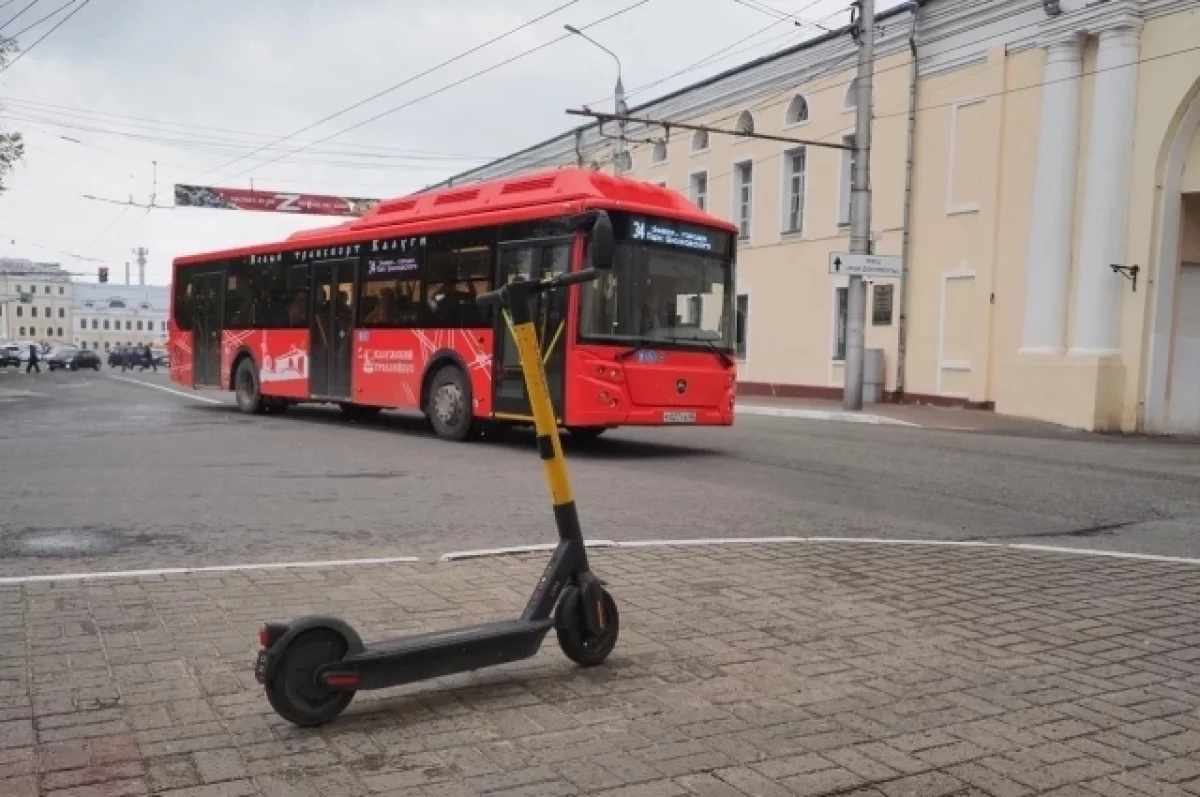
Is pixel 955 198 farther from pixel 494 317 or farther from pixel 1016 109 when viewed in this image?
pixel 494 317

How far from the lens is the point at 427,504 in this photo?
8.92m

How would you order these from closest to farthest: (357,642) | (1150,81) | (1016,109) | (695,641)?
(357,642)
(695,641)
(1150,81)
(1016,109)

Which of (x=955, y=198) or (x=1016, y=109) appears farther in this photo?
(x=955, y=198)

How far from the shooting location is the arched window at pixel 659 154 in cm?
3681

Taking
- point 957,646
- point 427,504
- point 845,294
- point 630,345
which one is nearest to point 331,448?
point 630,345

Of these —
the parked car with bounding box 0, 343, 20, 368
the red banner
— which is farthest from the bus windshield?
the parked car with bounding box 0, 343, 20, 368

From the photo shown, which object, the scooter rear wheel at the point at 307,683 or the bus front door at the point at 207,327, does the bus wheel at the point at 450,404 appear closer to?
the bus front door at the point at 207,327

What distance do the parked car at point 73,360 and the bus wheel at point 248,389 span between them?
142ft

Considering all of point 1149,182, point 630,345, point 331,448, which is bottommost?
point 331,448

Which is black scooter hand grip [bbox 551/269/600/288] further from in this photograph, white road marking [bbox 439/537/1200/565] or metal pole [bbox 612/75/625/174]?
metal pole [bbox 612/75/625/174]

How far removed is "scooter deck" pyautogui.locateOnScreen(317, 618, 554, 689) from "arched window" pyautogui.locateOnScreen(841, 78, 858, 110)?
2585cm

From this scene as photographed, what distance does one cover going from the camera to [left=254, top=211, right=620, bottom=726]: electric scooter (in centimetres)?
369

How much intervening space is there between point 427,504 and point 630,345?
4.51 m

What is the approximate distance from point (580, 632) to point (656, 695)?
429 mm
